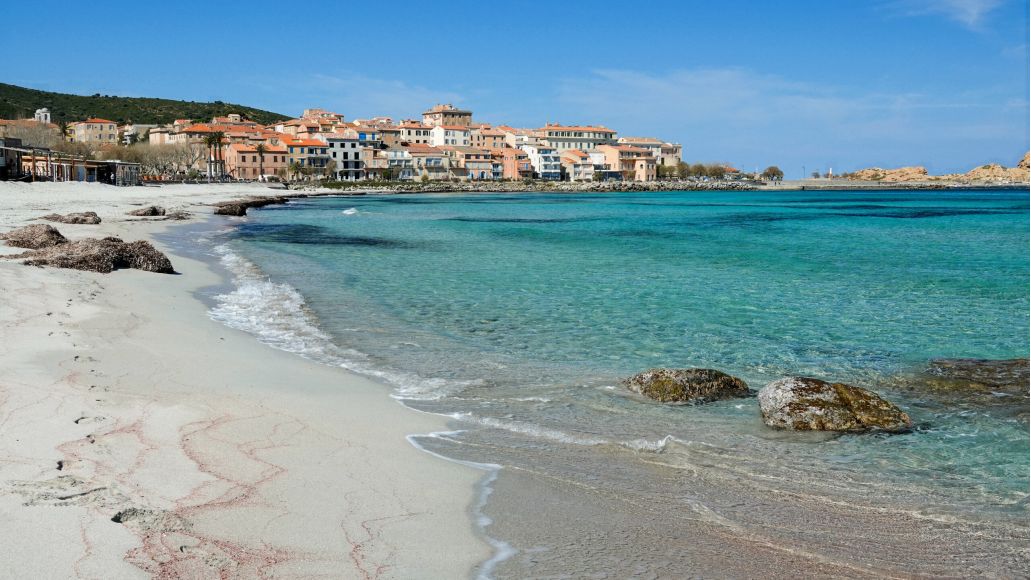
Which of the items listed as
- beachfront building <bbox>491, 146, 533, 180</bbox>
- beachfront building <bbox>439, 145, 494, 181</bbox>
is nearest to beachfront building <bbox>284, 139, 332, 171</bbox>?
beachfront building <bbox>439, 145, 494, 181</bbox>

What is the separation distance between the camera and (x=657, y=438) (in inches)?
288

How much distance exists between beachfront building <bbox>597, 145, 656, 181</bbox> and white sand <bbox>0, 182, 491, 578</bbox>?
15985 centimetres

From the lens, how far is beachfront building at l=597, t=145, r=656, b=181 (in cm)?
16550

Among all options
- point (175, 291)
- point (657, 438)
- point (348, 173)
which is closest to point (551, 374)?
point (657, 438)

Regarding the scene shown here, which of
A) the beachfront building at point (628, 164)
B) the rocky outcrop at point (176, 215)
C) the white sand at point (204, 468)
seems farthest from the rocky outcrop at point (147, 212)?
the beachfront building at point (628, 164)

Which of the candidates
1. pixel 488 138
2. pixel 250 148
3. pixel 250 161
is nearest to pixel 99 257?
pixel 250 161

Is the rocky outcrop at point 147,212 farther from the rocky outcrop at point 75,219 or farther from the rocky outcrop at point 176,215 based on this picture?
the rocky outcrop at point 75,219

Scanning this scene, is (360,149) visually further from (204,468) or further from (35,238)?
(204,468)

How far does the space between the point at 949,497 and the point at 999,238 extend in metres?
38.9

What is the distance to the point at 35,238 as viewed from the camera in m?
17.4

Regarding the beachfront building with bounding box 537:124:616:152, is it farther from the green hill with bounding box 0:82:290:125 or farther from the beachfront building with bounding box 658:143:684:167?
the green hill with bounding box 0:82:290:125

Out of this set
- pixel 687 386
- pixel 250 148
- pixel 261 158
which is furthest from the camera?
pixel 250 148

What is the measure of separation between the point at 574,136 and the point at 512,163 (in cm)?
2904

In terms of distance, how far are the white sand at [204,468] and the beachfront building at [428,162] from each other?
130979mm
